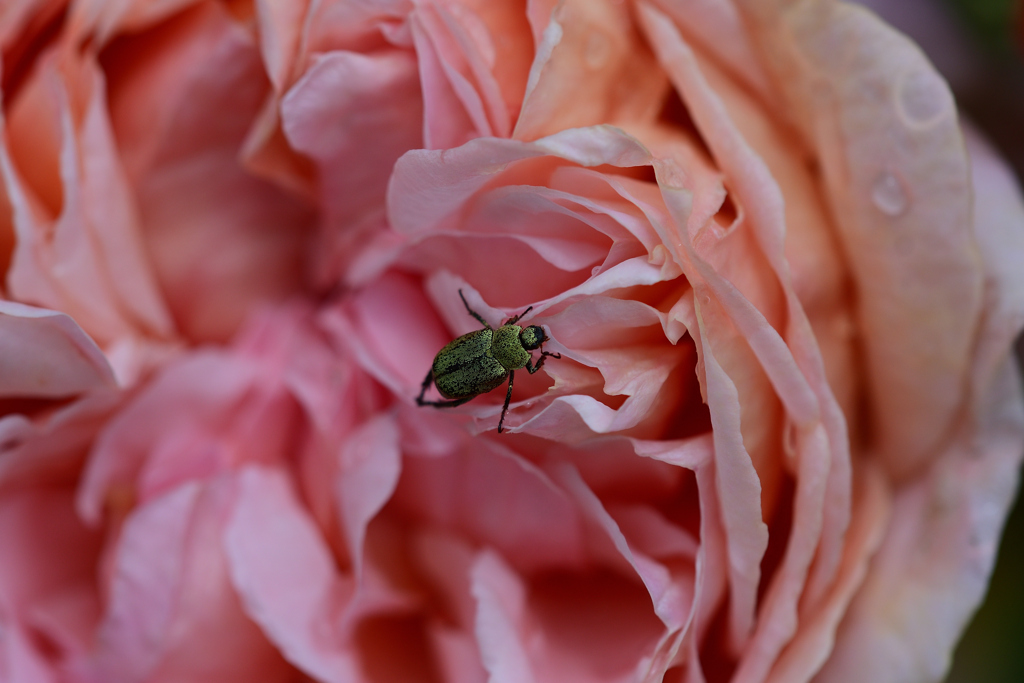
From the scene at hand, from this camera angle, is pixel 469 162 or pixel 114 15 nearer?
pixel 469 162

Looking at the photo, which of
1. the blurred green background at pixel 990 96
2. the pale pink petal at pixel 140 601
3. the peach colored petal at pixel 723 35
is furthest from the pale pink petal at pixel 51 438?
the blurred green background at pixel 990 96

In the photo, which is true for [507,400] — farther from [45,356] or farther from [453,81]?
[45,356]

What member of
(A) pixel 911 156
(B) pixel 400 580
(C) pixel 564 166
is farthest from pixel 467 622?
(A) pixel 911 156

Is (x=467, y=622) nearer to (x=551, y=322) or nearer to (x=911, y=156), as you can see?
Result: (x=551, y=322)

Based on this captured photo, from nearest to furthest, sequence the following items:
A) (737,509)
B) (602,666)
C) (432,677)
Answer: (737,509), (602,666), (432,677)

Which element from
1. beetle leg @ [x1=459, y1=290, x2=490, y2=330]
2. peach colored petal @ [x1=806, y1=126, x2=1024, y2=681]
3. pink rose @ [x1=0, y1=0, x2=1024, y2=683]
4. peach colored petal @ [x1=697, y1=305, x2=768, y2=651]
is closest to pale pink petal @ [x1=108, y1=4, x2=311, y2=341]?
pink rose @ [x1=0, y1=0, x2=1024, y2=683]

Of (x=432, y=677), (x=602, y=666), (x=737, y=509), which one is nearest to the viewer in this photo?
(x=737, y=509)

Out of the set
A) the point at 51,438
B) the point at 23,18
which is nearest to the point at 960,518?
the point at 51,438
